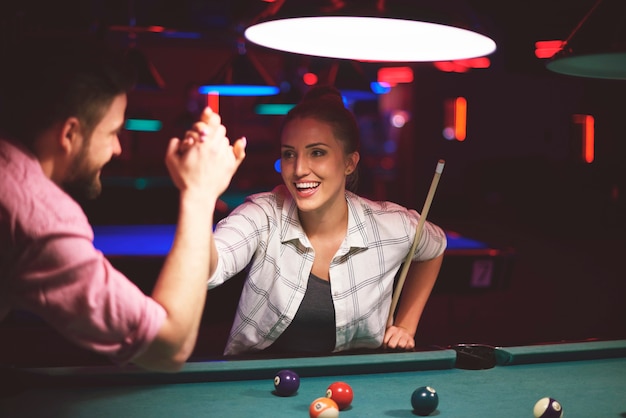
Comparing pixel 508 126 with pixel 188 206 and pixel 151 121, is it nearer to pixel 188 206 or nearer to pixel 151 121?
pixel 151 121

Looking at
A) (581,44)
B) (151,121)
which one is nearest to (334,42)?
(581,44)

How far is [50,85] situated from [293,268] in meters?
1.37

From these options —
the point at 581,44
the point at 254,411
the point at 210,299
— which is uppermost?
the point at 581,44

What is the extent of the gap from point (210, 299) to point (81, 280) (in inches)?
105

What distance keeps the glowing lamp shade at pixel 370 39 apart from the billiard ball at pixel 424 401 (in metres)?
1.02

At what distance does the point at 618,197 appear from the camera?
41.1 ft

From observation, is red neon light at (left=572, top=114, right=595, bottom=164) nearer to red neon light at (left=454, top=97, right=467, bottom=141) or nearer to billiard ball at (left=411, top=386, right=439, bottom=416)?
red neon light at (left=454, top=97, right=467, bottom=141)

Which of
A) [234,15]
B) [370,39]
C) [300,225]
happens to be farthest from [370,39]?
[234,15]

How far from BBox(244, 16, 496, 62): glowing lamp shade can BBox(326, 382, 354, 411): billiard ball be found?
40.0 inches

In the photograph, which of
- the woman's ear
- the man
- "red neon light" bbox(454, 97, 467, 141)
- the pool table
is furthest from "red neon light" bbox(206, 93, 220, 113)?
the man

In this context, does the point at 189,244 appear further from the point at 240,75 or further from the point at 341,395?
the point at 240,75

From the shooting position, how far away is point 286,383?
1957 mm

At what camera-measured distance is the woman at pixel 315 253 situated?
269 cm

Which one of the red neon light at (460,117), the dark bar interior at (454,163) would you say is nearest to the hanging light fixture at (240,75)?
the dark bar interior at (454,163)
